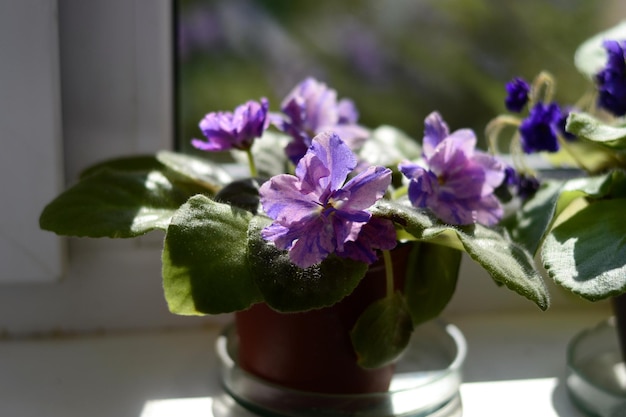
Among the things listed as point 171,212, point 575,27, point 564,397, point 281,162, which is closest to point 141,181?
point 171,212

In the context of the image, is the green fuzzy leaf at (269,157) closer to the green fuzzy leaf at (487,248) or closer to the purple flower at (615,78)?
the green fuzzy leaf at (487,248)

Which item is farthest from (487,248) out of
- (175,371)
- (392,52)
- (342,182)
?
(392,52)

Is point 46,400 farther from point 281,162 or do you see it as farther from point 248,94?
point 248,94

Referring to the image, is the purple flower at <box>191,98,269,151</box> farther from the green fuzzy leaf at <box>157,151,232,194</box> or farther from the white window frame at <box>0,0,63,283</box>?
the white window frame at <box>0,0,63,283</box>

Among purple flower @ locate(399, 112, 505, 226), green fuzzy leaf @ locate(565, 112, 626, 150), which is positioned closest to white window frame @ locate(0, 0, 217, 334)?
purple flower @ locate(399, 112, 505, 226)

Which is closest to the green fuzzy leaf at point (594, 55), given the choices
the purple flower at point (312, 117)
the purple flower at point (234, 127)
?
the purple flower at point (312, 117)

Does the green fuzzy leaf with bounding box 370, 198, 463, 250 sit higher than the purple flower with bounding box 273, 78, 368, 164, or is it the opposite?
the purple flower with bounding box 273, 78, 368, 164
